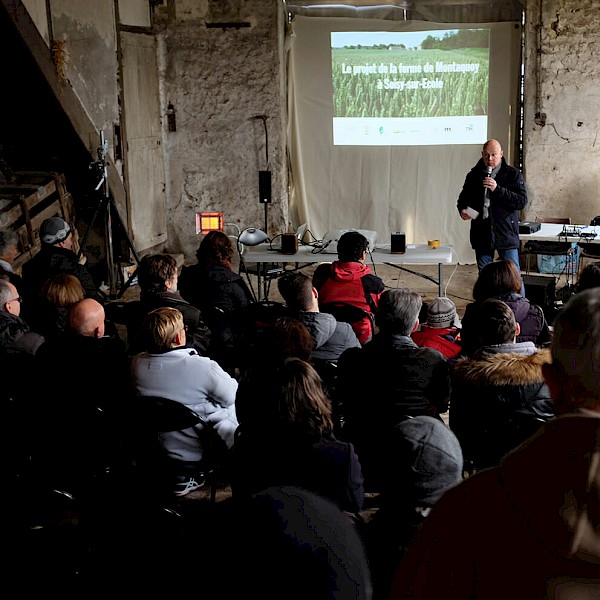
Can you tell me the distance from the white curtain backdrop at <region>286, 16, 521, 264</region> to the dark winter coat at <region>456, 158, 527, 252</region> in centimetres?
264

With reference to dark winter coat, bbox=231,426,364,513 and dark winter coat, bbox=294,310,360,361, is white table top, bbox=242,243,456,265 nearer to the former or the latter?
dark winter coat, bbox=294,310,360,361

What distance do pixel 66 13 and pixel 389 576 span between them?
6.08 m

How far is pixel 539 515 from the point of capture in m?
0.89

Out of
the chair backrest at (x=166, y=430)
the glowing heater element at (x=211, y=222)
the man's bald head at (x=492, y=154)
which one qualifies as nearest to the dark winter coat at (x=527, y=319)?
the chair backrest at (x=166, y=430)

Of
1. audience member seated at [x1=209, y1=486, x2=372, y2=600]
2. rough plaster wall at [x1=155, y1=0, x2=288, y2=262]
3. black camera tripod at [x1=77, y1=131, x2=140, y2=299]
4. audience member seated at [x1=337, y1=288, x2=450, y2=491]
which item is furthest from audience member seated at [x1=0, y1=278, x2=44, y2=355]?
rough plaster wall at [x1=155, y1=0, x2=288, y2=262]

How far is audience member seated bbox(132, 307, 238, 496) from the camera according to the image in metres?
3.39

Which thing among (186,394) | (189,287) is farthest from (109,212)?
(186,394)

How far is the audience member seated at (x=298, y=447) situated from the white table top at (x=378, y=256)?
12.3 ft

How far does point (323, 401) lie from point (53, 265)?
3.25m

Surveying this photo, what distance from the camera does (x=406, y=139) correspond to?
9.18m

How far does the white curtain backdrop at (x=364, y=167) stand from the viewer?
897 cm

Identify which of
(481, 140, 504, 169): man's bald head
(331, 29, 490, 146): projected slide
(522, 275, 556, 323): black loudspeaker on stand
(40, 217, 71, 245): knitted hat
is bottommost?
(522, 275, 556, 323): black loudspeaker on stand

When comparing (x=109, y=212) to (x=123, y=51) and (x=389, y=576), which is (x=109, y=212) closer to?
(x=123, y=51)

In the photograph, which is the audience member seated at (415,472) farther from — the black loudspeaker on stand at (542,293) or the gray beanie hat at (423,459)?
the black loudspeaker on stand at (542,293)
